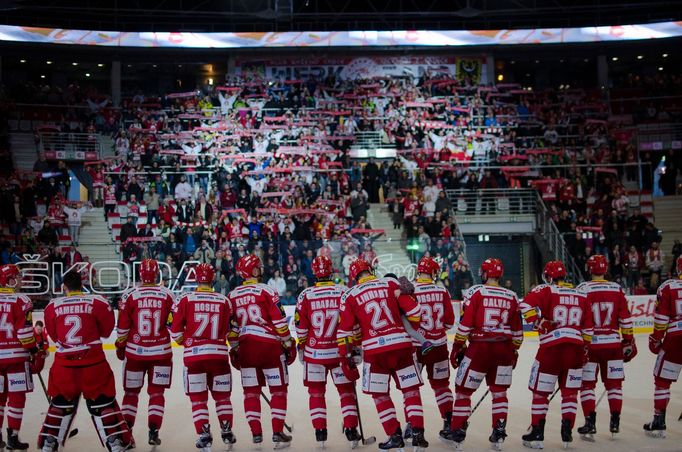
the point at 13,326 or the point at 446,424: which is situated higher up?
the point at 13,326

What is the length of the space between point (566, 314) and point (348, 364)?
2.42m

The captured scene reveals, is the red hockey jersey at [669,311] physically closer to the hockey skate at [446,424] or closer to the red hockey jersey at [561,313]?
the red hockey jersey at [561,313]

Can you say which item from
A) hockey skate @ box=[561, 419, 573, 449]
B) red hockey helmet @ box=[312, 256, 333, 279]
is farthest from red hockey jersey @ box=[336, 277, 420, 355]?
hockey skate @ box=[561, 419, 573, 449]

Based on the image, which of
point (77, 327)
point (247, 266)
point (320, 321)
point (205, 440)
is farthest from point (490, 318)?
point (77, 327)

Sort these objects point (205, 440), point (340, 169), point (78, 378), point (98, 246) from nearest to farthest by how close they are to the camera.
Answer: point (78, 378)
point (205, 440)
point (98, 246)
point (340, 169)

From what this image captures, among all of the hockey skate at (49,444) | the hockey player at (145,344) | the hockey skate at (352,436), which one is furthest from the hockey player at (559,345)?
the hockey skate at (49,444)

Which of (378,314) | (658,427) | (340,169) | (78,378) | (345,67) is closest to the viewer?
(78,378)

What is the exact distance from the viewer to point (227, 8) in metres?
32.8

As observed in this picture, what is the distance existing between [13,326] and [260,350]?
Result: 8.72ft

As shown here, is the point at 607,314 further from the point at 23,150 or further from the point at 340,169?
the point at 23,150

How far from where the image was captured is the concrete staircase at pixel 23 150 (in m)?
27.2

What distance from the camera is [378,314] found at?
815 cm

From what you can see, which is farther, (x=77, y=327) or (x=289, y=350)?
(x=289, y=350)

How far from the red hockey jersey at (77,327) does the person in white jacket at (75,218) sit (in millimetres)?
9483
